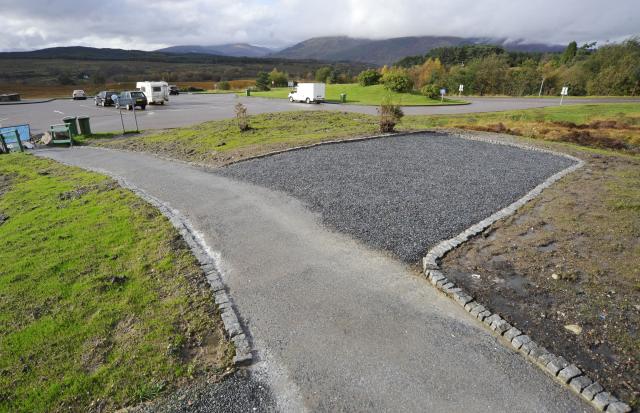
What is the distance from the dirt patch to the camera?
449cm

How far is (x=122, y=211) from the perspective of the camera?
920 centimetres

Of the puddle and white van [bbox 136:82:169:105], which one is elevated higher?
white van [bbox 136:82:169:105]

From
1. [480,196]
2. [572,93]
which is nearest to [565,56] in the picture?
[572,93]

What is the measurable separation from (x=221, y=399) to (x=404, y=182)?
8272 mm

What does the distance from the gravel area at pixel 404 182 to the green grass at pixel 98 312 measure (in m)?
3.66

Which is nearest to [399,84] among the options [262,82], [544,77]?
[544,77]

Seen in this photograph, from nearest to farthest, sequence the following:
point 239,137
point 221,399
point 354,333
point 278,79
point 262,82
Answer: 1. point 221,399
2. point 354,333
3. point 239,137
4. point 262,82
5. point 278,79

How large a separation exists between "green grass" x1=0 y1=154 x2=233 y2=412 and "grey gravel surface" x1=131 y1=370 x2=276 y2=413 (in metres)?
0.21

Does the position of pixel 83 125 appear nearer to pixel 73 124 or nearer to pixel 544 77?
pixel 73 124

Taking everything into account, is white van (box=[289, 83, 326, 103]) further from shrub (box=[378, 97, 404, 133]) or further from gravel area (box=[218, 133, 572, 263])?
gravel area (box=[218, 133, 572, 263])

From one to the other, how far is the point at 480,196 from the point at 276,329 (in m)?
7.23

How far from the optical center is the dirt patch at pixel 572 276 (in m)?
4.49

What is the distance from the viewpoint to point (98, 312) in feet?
17.5

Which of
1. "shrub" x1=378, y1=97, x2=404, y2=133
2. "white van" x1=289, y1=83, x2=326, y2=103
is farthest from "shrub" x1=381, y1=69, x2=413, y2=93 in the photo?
"shrub" x1=378, y1=97, x2=404, y2=133
